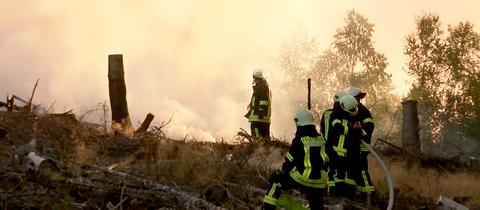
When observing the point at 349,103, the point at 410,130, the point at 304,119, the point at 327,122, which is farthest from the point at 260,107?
the point at 304,119

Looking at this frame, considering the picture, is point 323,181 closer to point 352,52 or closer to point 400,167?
point 400,167

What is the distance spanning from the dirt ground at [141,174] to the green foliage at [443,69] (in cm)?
2567

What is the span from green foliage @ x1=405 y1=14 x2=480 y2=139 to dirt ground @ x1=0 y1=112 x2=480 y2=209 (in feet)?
84.2

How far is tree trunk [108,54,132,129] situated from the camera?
11.5 meters

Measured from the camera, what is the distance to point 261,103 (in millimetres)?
11742

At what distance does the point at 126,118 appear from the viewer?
11.5 metres

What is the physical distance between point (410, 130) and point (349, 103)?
6.70 m

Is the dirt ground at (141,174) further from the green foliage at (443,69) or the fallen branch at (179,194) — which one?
the green foliage at (443,69)

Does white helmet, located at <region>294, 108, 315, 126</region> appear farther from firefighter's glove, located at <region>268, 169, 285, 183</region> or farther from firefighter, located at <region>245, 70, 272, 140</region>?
firefighter, located at <region>245, 70, 272, 140</region>

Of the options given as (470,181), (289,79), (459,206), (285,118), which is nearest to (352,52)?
(289,79)

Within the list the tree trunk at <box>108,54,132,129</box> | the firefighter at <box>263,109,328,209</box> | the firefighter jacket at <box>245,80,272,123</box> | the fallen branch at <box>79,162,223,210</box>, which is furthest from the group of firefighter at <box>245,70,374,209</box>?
the tree trunk at <box>108,54,132,129</box>

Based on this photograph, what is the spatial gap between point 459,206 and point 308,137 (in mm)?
3257

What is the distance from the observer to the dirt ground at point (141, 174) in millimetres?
5855

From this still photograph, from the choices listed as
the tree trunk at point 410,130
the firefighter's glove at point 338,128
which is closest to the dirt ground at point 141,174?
the firefighter's glove at point 338,128
